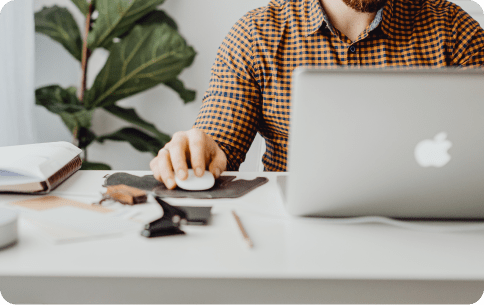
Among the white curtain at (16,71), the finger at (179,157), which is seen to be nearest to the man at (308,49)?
the finger at (179,157)

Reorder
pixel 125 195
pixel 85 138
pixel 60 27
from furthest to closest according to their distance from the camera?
1. pixel 85 138
2. pixel 60 27
3. pixel 125 195

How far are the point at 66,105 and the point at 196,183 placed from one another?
119cm

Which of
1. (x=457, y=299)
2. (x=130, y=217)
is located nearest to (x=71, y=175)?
(x=130, y=217)

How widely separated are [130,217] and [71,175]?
0.32 meters

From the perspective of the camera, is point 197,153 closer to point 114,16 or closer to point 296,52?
point 296,52

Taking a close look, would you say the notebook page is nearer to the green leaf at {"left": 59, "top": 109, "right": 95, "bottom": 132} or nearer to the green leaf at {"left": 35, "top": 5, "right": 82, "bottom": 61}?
the green leaf at {"left": 59, "top": 109, "right": 95, "bottom": 132}

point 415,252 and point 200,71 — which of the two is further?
point 200,71

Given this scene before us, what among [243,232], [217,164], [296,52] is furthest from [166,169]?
[296,52]

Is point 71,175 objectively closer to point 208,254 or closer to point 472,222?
point 208,254

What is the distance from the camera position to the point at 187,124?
2.00 m

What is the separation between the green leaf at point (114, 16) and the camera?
5.17 feet

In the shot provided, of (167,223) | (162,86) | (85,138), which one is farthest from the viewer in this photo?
(162,86)

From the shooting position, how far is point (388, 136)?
475mm

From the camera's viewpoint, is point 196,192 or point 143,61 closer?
point 196,192
